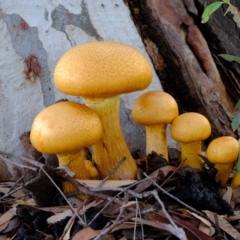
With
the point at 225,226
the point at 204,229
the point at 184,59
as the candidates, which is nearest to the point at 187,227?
the point at 204,229

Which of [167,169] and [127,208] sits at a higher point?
[127,208]

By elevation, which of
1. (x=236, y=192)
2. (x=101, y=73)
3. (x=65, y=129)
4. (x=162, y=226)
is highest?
(x=101, y=73)

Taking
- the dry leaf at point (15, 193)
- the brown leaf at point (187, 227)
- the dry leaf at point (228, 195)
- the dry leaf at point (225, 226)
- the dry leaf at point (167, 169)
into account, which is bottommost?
the dry leaf at point (228, 195)

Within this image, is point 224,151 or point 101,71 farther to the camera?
point 224,151

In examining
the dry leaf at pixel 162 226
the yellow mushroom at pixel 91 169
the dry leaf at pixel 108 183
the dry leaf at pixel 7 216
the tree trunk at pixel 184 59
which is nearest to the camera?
the dry leaf at pixel 162 226

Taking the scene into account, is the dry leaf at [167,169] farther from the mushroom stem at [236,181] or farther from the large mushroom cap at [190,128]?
the mushroom stem at [236,181]

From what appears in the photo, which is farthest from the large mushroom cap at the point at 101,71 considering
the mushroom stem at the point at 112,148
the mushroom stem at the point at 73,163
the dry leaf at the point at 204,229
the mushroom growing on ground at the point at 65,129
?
the dry leaf at the point at 204,229

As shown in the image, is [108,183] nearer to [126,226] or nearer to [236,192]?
[126,226]
